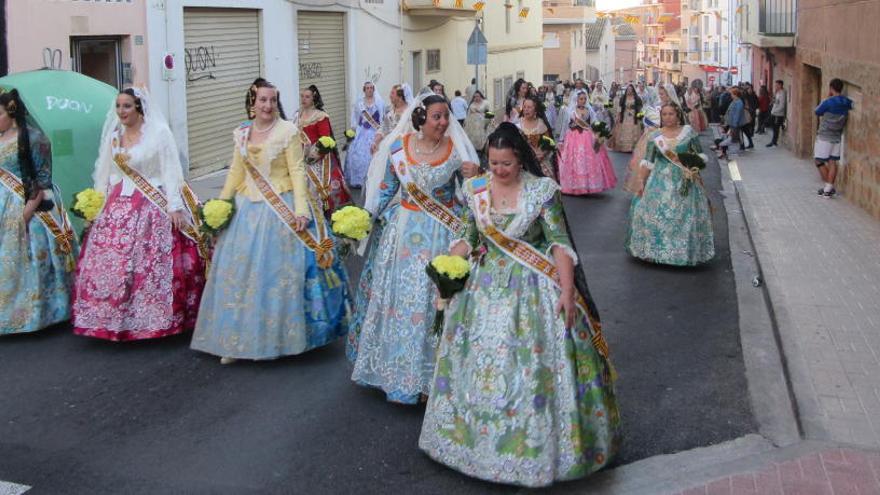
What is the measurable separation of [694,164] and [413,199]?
4.69 metres

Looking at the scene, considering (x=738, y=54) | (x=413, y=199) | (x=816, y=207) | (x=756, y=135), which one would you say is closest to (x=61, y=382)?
(x=413, y=199)

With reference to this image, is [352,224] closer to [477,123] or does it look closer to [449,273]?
[449,273]

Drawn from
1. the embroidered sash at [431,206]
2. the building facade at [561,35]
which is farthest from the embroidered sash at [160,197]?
the building facade at [561,35]

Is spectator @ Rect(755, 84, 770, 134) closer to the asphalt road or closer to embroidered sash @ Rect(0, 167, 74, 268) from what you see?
the asphalt road

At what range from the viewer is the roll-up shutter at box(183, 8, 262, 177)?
1741 cm

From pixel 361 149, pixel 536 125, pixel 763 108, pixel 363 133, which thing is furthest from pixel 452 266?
pixel 763 108

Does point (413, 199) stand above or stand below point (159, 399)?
above

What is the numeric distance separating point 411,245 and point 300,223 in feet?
3.44

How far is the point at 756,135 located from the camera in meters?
29.5

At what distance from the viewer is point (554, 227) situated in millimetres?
5109

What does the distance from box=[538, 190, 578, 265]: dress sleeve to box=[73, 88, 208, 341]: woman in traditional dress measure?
11.1 ft

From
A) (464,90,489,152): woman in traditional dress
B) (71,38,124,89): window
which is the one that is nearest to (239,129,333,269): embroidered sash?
(71,38,124,89): window

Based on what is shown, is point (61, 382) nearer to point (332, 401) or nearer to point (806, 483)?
point (332, 401)

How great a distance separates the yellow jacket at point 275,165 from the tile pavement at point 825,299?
3382 mm
